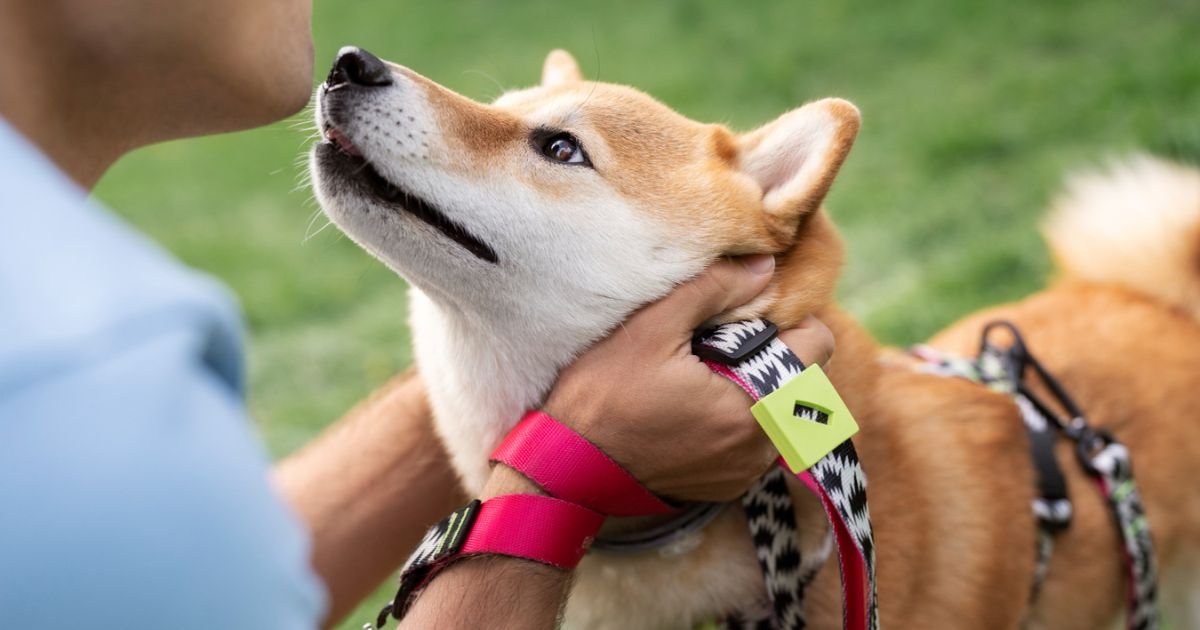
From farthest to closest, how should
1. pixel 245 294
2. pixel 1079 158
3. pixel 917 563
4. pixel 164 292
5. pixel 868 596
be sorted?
1. pixel 245 294
2. pixel 1079 158
3. pixel 917 563
4. pixel 868 596
5. pixel 164 292

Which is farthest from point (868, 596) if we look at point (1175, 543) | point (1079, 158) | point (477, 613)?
point (1079, 158)

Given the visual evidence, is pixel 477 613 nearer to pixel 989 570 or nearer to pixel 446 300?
pixel 446 300

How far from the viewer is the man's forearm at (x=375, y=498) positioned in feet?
6.63

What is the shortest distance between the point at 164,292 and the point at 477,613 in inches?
33.3

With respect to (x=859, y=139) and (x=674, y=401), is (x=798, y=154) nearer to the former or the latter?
(x=674, y=401)

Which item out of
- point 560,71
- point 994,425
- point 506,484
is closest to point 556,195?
point 506,484

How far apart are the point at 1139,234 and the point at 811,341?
134 cm

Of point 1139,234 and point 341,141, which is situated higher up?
point 341,141

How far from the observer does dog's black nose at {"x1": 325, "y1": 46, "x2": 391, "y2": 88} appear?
1.55 m

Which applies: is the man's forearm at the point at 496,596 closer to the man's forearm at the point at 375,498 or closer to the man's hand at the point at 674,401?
the man's hand at the point at 674,401

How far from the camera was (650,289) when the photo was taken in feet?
5.29

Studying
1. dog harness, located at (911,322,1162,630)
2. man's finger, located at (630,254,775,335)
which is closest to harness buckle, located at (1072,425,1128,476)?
dog harness, located at (911,322,1162,630)

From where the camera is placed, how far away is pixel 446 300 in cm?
161

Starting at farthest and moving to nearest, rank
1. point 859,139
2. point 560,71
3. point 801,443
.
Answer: point 859,139, point 560,71, point 801,443
